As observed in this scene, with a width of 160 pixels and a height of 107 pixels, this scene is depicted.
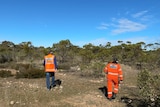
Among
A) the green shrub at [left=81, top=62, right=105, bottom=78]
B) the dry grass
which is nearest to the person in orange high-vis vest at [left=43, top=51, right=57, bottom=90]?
the dry grass

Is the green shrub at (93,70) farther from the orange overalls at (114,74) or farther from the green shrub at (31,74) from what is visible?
the orange overalls at (114,74)

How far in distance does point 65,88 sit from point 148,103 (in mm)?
4802

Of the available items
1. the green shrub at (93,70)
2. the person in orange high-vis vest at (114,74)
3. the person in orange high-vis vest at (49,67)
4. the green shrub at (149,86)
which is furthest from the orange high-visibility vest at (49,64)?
the green shrub at (93,70)

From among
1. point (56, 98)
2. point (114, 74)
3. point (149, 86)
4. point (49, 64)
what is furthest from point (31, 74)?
point (149, 86)

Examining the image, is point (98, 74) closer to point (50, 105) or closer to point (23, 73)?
point (23, 73)

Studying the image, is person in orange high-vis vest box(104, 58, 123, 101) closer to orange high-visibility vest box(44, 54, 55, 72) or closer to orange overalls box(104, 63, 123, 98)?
orange overalls box(104, 63, 123, 98)

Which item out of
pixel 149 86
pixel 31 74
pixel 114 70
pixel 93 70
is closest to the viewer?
pixel 149 86

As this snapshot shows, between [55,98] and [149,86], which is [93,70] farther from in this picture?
[149,86]

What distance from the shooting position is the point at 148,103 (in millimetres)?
8891

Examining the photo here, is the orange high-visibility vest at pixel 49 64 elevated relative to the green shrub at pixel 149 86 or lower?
elevated

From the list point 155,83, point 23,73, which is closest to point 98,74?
point 23,73

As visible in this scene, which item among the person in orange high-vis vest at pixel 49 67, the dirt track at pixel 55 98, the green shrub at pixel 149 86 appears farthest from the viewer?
the person in orange high-vis vest at pixel 49 67

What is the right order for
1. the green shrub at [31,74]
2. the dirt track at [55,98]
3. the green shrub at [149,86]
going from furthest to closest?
the green shrub at [31,74] → the dirt track at [55,98] → the green shrub at [149,86]

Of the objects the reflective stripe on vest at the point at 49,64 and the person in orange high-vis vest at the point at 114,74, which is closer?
the person in orange high-vis vest at the point at 114,74
